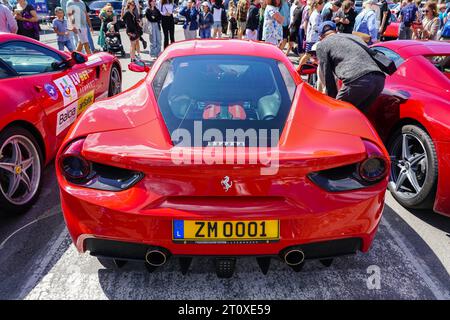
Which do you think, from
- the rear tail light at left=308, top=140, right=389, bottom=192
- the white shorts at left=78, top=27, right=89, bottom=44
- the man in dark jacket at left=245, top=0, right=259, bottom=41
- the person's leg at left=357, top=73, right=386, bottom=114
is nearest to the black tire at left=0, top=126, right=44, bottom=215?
the rear tail light at left=308, top=140, right=389, bottom=192

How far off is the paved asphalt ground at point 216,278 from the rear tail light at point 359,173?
75cm

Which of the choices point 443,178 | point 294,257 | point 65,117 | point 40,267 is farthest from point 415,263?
point 65,117

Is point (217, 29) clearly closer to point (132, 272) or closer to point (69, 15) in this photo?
point (69, 15)

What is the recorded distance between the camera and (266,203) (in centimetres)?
185

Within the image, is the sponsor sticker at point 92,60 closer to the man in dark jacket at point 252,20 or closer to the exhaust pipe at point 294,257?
the exhaust pipe at point 294,257

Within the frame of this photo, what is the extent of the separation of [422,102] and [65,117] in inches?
129

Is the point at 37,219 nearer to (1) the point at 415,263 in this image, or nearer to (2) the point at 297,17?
(1) the point at 415,263

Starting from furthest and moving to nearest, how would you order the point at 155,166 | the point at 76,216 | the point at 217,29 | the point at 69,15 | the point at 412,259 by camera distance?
the point at 217,29 < the point at 69,15 < the point at 412,259 < the point at 76,216 < the point at 155,166

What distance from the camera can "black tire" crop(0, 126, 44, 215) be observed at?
2828 millimetres

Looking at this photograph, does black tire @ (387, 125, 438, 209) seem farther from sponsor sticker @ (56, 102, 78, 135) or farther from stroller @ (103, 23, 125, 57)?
stroller @ (103, 23, 125, 57)

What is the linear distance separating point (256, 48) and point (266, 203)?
1599 millimetres

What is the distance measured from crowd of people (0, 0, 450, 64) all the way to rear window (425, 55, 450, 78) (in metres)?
3.53

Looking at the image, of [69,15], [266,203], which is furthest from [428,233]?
[69,15]

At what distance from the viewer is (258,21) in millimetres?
10109
